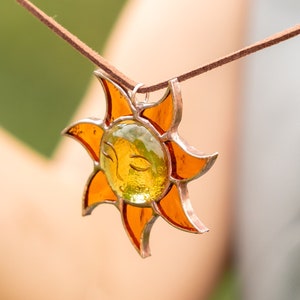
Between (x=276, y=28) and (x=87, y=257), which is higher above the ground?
(x=276, y=28)

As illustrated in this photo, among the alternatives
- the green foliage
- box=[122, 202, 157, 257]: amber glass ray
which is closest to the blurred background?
the green foliage

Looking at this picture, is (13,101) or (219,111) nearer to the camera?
(219,111)

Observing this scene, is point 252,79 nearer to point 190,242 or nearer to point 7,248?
point 190,242

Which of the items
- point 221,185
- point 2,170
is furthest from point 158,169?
point 2,170

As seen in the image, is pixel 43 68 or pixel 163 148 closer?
pixel 163 148

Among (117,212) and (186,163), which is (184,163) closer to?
(186,163)

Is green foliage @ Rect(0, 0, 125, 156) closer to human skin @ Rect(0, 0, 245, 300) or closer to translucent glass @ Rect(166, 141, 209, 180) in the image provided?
human skin @ Rect(0, 0, 245, 300)

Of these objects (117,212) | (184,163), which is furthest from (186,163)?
(117,212)
